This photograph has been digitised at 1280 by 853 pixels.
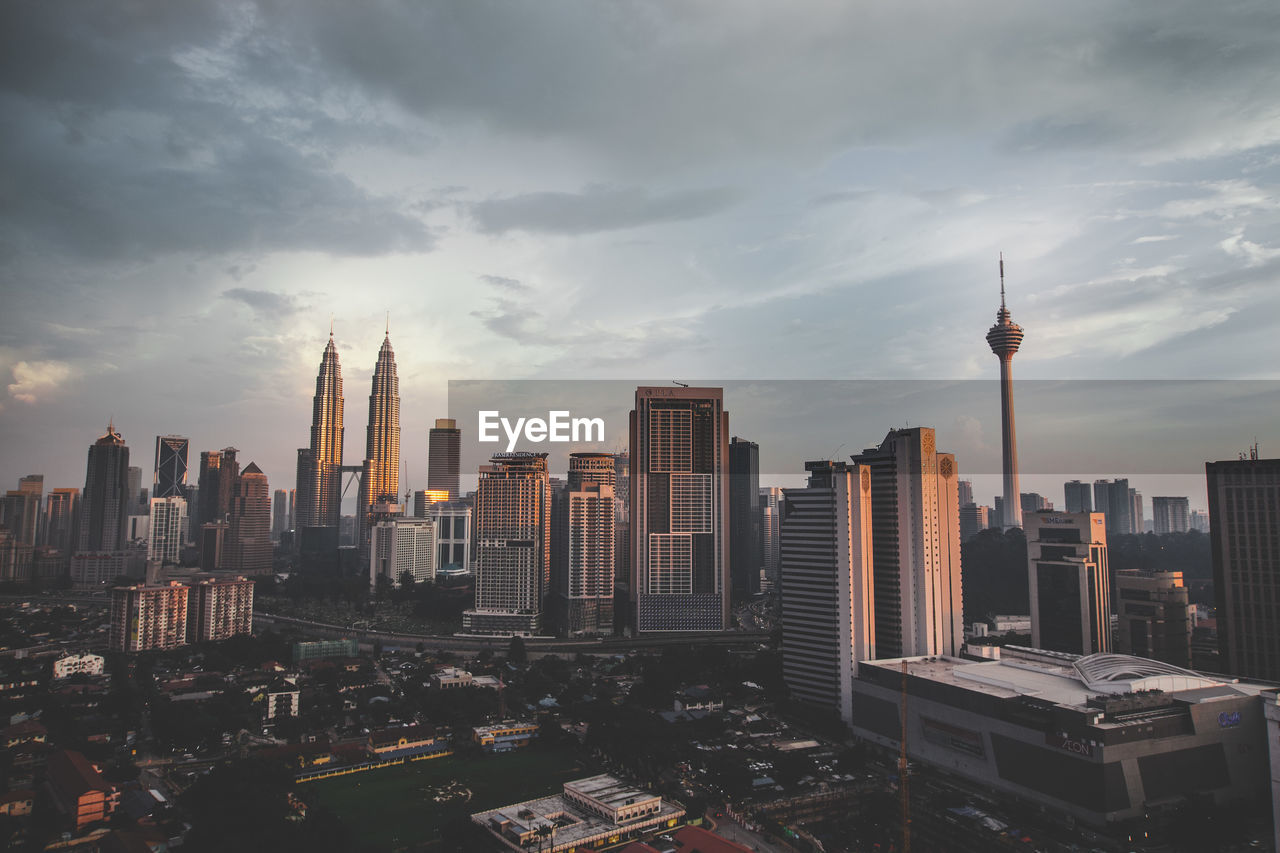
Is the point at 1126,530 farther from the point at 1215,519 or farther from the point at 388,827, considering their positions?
the point at 388,827

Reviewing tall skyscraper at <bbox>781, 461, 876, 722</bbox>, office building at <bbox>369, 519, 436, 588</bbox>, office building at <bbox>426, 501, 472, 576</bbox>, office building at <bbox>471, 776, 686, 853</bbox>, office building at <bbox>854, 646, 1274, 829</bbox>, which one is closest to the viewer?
office building at <bbox>471, 776, 686, 853</bbox>

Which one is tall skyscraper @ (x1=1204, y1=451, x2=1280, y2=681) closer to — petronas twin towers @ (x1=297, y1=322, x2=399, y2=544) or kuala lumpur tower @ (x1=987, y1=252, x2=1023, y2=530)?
kuala lumpur tower @ (x1=987, y1=252, x2=1023, y2=530)

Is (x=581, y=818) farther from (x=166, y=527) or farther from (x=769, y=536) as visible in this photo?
(x=166, y=527)

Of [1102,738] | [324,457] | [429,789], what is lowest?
[429,789]

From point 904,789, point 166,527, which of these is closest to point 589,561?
point 904,789

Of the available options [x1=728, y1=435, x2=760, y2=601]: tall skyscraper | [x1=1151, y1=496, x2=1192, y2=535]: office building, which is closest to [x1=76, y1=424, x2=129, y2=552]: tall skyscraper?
[x1=728, y1=435, x2=760, y2=601]: tall skyscraper
